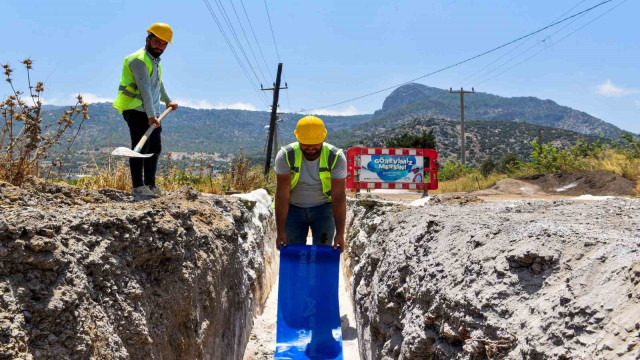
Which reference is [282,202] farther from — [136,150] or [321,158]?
[136,150]

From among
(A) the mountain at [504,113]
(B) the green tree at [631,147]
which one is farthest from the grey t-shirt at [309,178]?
(A) the mountain at [504,113]

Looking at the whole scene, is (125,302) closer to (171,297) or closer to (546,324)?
(171,297)

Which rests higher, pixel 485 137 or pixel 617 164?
pixel 485 137

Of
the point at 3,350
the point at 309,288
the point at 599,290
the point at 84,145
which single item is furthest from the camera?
the point at 84,145

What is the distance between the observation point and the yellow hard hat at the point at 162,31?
15.2ft

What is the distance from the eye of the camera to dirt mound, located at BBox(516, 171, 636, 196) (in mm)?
12430

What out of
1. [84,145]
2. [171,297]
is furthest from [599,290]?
[84,145]

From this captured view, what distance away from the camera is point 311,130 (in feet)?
14.1

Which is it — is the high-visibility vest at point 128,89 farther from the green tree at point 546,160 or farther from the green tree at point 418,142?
the green tree at point 418,142

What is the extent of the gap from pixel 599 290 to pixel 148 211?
2545mm

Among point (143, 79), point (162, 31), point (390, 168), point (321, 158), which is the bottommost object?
point (321, 158)

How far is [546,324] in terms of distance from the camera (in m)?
2.03

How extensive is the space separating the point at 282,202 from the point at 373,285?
114 centimetres

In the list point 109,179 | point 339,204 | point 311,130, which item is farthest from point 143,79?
point 339,204
